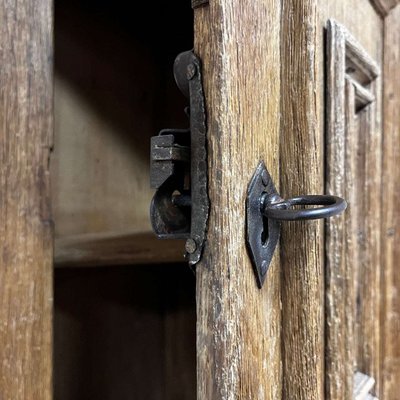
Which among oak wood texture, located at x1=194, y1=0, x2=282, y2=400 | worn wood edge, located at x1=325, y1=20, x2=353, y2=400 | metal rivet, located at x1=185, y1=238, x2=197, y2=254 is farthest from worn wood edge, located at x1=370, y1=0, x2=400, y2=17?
metal rivet, located at x1=185, y1=238, x2=197, y2=254

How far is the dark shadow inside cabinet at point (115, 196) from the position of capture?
865 millimetres

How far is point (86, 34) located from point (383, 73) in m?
0.55

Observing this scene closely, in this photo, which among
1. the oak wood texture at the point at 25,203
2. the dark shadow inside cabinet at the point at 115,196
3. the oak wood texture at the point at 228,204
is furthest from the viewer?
the dark shadow inside cabinet at the point at 115,196

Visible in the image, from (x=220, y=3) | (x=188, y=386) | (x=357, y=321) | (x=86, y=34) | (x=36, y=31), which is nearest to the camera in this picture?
(x=220, y=3)

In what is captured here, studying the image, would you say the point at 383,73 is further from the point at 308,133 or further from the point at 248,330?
the point at 248,330

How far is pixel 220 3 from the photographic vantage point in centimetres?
32

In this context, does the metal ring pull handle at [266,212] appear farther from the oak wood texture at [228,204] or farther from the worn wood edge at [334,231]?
the worn wood edge at [334,231]

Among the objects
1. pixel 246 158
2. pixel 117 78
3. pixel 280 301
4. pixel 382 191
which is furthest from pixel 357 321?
pixel 117 78

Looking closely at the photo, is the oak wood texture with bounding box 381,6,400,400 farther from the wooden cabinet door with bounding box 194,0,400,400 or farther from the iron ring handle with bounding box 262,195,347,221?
the iron ring handle with bounding box 262,195,347,221

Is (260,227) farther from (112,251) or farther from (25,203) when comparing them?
(112,251)

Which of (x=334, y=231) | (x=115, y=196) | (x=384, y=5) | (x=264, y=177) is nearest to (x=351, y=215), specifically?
(x=334, y=231)

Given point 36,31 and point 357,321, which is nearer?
point 36,31

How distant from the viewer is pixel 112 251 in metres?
0.71

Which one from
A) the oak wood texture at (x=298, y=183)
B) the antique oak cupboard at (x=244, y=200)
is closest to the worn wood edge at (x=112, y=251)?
the antique oak cupboard at (x=244, y=200)
